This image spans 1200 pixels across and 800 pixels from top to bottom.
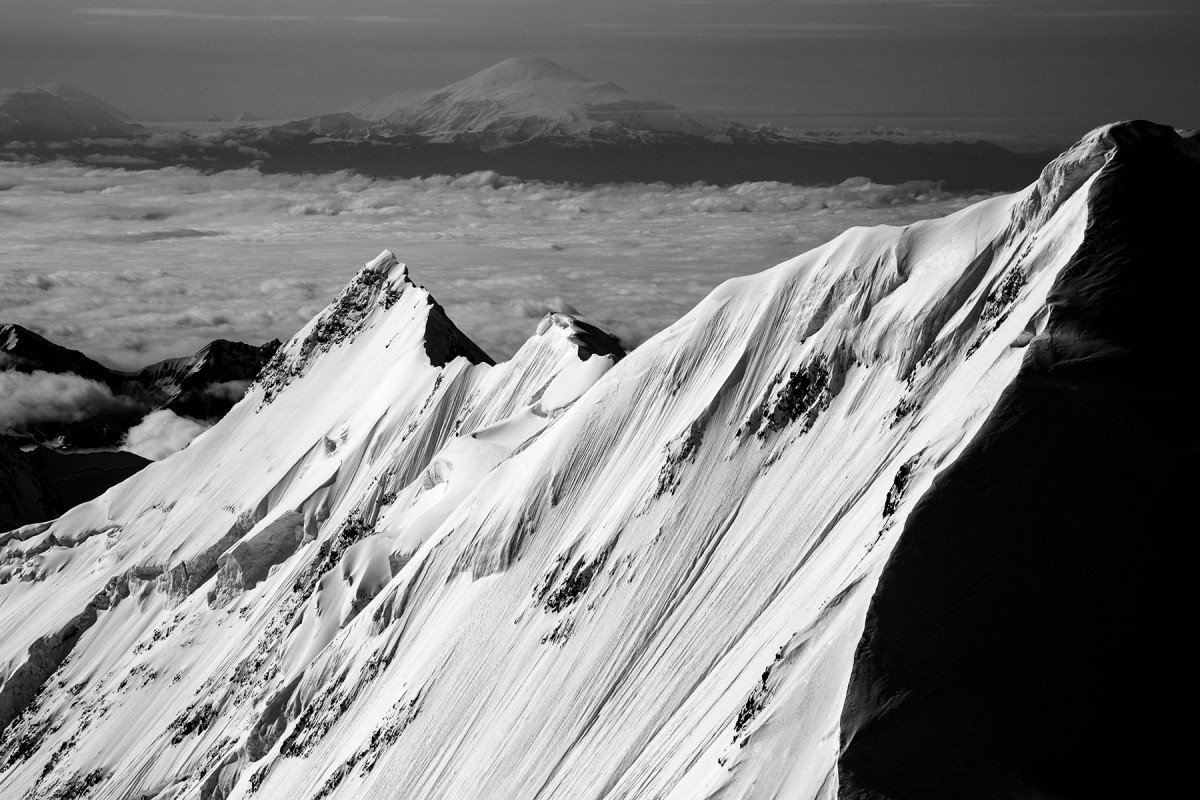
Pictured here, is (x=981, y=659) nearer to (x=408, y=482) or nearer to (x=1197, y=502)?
(x=1197, y=502)

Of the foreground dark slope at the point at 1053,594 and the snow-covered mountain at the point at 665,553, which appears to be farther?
the snow-covered mountain at the point at 665,553

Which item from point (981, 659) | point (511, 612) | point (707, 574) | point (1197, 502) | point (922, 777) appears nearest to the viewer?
point (922, 777)

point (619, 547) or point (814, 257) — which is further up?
point (814, 257)

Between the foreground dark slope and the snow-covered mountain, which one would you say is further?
the snow-covered mountain

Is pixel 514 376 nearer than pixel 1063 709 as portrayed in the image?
No

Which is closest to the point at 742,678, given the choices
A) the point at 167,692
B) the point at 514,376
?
the point at 514,376
